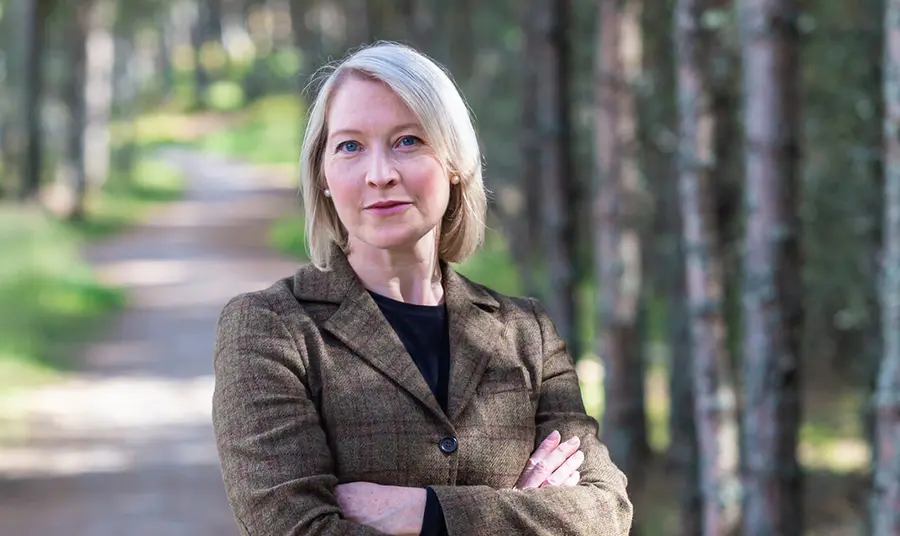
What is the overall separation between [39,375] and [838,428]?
341 inches

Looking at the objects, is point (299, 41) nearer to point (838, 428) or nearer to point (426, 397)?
point (838, 428)

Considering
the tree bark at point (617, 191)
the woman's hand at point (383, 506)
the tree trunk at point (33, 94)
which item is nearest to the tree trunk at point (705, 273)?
the tree bark at point (617, 191)

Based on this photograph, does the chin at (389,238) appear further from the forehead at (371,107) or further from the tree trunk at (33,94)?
the tree trunk at (33,94)

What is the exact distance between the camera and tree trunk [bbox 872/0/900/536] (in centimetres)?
512

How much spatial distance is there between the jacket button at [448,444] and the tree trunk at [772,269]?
4024mm

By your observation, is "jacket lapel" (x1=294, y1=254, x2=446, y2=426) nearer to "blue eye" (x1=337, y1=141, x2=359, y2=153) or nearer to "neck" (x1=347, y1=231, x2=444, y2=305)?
"neck" (x1=347, y1=231, x2=444, y2=305)

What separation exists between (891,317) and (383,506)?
11.5 feet

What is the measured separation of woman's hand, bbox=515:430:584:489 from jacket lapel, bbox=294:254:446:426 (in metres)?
0.23

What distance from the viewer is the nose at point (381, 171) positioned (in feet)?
7.90

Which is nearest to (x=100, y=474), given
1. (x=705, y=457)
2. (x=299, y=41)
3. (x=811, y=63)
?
(x=705, y=457)

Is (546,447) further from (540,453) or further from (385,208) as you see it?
(385,208)

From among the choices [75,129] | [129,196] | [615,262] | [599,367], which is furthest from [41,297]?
[129,196]

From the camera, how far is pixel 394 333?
249 cm

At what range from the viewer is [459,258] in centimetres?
278
